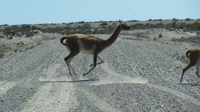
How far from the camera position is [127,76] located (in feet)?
35.7

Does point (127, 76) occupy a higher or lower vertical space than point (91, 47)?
lower

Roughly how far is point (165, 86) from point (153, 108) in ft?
8.37

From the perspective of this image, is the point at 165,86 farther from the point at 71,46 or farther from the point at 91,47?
the point at 71,46

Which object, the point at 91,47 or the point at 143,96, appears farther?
the point at 91,47

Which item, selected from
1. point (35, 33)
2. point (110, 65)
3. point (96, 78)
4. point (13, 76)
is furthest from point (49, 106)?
point (35, 33)

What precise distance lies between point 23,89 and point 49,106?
2375mm

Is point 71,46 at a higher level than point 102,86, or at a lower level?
higher

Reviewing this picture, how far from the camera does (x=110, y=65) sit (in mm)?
13664

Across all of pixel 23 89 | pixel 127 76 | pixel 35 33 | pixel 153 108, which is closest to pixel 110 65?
pixel 127 76

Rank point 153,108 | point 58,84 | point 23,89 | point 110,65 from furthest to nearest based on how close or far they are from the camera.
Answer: point 110,65, point 58,84, point 23,89, point 153,108

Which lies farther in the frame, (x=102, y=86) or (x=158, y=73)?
(x=158, y=73)

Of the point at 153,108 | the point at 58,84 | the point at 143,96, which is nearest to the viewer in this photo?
the point at 153,108

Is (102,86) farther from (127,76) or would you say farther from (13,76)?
(13,76)

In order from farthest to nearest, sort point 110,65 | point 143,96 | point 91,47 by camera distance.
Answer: point 110,65 → point 91,47 → point 143,96
